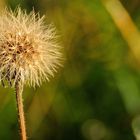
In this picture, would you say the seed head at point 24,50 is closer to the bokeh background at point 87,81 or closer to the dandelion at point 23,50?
the dandelion at point 23,50

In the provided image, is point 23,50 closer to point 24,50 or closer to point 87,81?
point 24,50

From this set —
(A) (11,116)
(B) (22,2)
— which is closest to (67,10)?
(B) (22,2)

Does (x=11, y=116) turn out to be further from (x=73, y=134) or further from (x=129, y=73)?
(x=129, y=73)

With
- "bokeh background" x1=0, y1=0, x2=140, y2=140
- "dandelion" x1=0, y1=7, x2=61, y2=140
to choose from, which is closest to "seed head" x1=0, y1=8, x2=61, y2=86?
"dandelion" x1=0, y1=7, x2=61, y2=140

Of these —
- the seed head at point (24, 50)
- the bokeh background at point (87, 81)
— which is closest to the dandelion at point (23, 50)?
the seed head at point (24, 50)

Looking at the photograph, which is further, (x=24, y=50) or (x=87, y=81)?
(x=87, y=81)

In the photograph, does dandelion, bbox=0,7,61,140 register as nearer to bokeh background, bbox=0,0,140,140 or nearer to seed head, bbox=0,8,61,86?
seed head, bbox=0,8,61,86

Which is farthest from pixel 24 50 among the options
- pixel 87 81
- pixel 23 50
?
pixel 87 81
